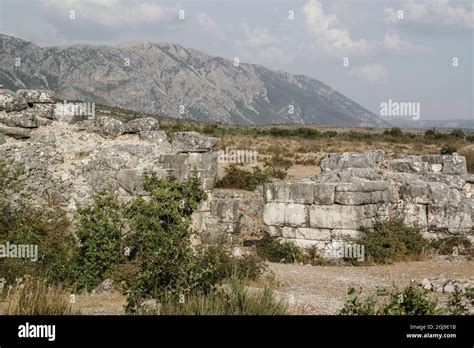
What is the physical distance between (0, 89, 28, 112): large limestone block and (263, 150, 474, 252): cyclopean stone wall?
6644 millimetres

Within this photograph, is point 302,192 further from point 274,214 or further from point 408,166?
point 408,166

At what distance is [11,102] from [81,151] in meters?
2.27

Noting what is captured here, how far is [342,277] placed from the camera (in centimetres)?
1225

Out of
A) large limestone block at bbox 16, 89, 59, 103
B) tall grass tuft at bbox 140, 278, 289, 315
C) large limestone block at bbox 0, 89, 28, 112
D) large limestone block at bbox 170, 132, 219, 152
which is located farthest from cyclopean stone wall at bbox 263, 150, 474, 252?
tall grass tuft at bbox 140, 278, 289, 315

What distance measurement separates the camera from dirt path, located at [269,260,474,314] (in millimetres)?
10438

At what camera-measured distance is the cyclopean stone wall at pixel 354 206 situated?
13945 mm

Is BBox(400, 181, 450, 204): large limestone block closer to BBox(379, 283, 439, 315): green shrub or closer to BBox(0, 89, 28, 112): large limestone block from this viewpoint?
BBox(379, 283, 439, 315): green shrub

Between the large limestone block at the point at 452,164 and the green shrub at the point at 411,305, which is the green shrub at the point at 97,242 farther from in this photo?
the large limestone block at the point at 452,164

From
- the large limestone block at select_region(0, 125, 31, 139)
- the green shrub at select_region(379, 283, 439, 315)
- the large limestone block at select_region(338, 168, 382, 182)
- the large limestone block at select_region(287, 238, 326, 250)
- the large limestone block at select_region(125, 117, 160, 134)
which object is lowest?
the large limestone block at select_region(287, 238, 326, 250)

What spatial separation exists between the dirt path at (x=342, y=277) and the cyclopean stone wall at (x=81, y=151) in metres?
3.40

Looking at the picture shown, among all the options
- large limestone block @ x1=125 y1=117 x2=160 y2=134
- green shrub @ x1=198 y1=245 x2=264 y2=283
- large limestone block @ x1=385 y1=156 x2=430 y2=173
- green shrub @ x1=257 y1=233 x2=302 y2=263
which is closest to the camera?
green shrub @ x1=198 y1=245 x2=264 y2=283

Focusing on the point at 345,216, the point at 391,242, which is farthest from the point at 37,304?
the point at 391,242
